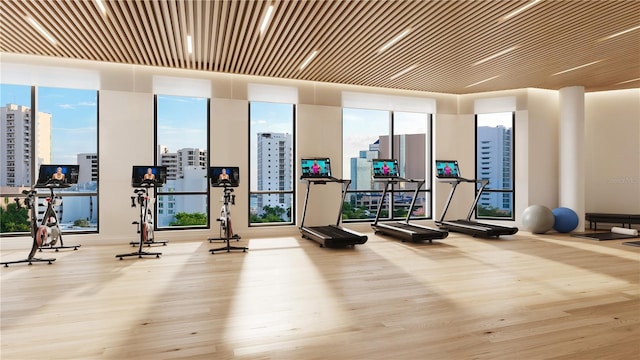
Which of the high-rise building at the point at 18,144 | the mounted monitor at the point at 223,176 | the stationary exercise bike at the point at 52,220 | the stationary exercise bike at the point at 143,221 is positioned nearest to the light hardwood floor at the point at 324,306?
the stationary exercise bike at the point at 143,221

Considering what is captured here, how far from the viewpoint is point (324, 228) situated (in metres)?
7.61

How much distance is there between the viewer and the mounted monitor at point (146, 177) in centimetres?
614

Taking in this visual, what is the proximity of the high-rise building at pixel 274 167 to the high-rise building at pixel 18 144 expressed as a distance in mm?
4228

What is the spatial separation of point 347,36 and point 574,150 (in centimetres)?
643

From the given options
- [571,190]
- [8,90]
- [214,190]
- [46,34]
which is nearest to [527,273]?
[571,190]

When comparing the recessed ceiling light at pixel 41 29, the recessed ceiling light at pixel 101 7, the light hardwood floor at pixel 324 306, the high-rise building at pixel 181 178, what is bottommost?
the light hardwood floor at pixel 324 306

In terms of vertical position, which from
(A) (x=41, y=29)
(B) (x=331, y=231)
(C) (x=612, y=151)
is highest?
(A) (x=41, y=29)

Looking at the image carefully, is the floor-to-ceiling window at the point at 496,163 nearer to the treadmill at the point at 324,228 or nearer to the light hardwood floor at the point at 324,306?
the light hardwood floor at the point at 324,306

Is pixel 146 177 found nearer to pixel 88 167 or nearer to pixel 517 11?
pixel 88 167

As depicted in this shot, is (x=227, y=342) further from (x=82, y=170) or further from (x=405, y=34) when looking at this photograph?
(x=82, y=170)

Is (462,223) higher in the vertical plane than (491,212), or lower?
lower

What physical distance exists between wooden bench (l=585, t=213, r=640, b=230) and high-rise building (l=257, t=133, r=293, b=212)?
7301mm

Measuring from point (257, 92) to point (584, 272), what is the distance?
6.66m

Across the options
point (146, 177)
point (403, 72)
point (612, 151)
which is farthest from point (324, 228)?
point (612, 151)
